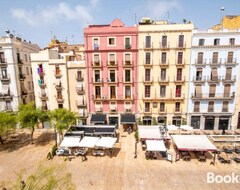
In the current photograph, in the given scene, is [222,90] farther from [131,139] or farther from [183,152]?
[131,139]

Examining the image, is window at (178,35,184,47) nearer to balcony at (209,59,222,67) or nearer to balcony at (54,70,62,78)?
balcony at (209,59,222,67)

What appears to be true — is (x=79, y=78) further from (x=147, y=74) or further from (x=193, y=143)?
(x=193, y=143)

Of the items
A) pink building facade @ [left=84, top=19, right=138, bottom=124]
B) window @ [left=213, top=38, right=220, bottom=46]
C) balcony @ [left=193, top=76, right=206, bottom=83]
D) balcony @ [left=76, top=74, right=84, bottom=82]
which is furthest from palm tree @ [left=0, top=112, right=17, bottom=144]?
window @ [left=213, top=38, right=220, bottom=46]

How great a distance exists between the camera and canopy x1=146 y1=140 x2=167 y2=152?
23922mm

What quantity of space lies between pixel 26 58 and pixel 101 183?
3280cm

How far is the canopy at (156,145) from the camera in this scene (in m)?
23.9

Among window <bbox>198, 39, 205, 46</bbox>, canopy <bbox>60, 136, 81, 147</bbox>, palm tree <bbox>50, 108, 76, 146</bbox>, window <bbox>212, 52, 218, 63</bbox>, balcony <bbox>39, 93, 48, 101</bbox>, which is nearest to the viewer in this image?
canopy <bbox>60, 136, 81, 147</bbox>

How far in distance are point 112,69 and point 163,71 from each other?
10135 mm

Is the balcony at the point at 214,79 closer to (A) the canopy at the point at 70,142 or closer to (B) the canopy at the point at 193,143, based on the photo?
(B) the canopy at the point at 193,143

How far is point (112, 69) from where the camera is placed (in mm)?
33594

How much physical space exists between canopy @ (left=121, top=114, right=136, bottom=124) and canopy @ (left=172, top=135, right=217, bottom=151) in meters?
9.68

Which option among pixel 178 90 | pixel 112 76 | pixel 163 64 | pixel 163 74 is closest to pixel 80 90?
pixel 112 76

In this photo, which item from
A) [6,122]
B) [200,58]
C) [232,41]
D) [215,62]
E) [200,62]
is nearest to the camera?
[6,122]

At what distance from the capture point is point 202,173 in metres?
21.5
